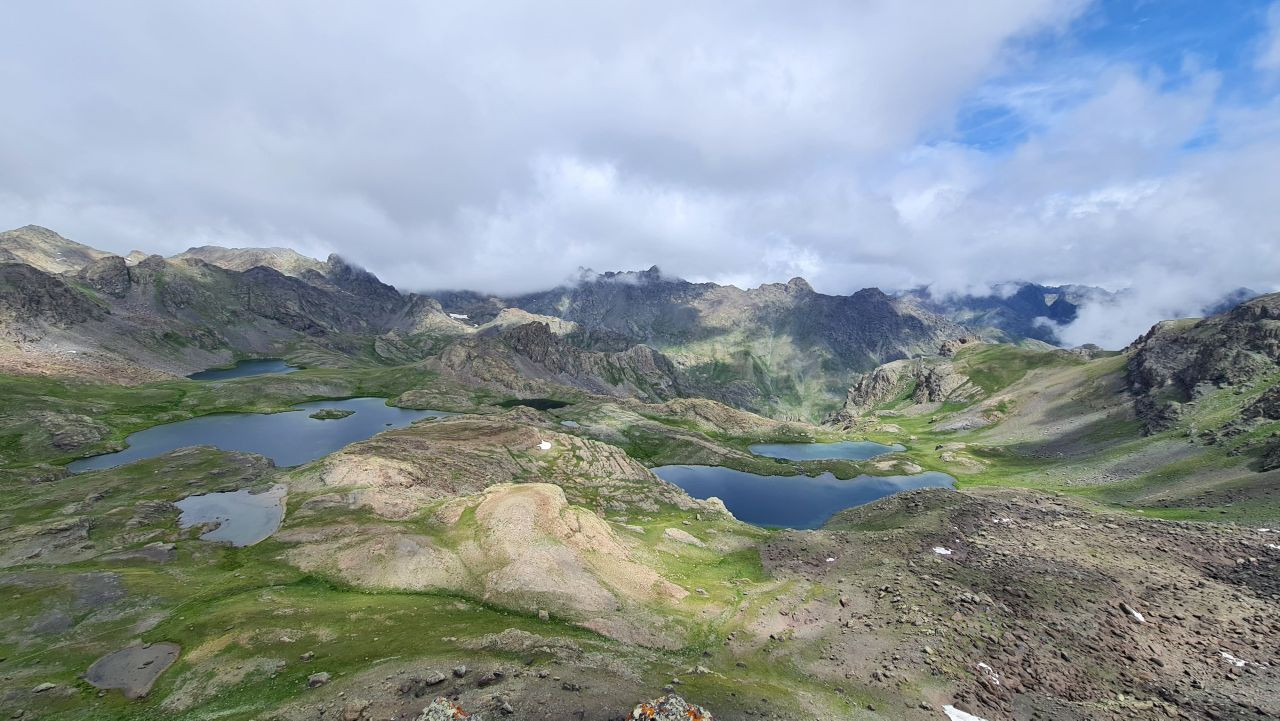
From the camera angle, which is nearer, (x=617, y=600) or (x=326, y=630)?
(x=326, y=630)

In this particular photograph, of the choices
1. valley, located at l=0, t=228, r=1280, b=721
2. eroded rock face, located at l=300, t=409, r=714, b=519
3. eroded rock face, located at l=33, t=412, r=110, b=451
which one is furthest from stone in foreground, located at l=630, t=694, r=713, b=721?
eroded rock face, located at l=33, t=412, r=110, b=451

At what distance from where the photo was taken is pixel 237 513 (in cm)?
8856

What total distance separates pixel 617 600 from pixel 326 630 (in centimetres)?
2700

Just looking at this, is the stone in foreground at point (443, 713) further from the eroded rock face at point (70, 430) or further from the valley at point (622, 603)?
the eroded rock face at point (70, 430)

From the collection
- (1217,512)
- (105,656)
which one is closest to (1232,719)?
(1217,512)

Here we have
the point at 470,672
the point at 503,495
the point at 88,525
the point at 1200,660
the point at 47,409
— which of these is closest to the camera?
the point at 470,672

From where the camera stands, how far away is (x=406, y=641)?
4356 centimetres

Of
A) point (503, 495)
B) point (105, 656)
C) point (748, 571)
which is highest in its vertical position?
point (503, 495)

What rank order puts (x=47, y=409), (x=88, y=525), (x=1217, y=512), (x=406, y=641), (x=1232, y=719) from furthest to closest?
(x=47, y=409)
(x=1217, y=512)
(x=88, y=525)
(x=406, y=641)
(x=1232, y=719)

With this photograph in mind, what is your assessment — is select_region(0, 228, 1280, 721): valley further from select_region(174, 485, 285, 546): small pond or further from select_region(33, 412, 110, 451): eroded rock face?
select_region(33, 412, 110, 451): eroded rock face

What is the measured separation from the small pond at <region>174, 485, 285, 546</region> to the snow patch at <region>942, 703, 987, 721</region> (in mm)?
84888

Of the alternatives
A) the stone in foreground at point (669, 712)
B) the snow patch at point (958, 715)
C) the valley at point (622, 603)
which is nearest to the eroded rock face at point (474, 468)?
the valley at point (622, 603)

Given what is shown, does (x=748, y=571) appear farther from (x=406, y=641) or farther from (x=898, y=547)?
(x=406, y=641)

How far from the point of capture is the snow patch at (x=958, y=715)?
132ft
